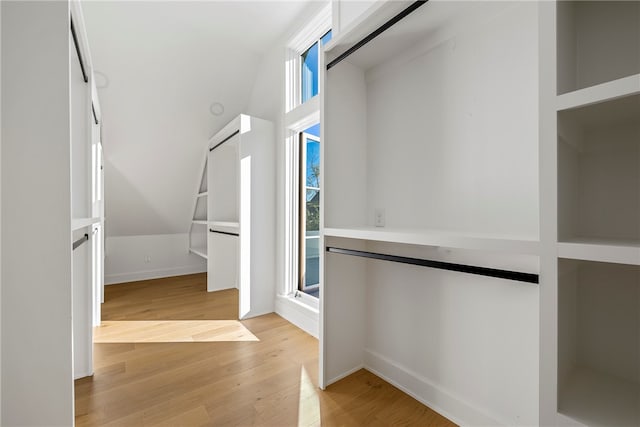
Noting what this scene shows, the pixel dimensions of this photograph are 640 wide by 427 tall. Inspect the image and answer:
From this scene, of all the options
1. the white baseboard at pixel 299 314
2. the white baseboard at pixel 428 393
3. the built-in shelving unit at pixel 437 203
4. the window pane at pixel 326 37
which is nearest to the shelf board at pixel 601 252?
the built-in shelving unit at pixel 437 203

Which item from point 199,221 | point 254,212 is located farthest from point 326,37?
point 199,221

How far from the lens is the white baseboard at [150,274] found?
3.77 metres

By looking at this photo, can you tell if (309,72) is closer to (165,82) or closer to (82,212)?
(165,82)

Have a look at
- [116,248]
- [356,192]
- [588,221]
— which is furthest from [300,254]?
[116,248]

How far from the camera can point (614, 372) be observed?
833 mm

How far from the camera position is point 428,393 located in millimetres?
1415

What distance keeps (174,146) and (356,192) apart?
2561 millimetres

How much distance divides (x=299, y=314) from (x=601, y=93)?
2.24m

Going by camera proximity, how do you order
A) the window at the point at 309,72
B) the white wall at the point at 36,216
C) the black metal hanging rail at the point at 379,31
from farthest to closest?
the window at the point at 309,72
the black metal hanging rail at the point at 379,31
the white wall at the point at 36,216

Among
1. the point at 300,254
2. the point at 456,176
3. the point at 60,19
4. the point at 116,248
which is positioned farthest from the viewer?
the point at 116,248

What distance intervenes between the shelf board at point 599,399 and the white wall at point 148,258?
4486mm

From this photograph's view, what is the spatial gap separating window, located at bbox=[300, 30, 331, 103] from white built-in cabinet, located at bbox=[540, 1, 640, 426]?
1.97m

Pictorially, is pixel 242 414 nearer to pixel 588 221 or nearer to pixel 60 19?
pixel 588 221

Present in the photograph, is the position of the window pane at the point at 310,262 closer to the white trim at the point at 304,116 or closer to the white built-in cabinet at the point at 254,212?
the white built-in cabinet at the point at 254,212
